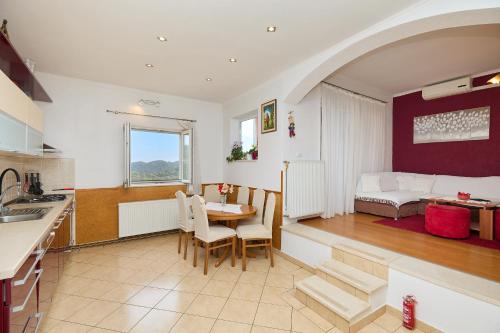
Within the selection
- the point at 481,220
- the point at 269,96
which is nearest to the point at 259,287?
the point at 269,96

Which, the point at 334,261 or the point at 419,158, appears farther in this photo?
the point at 419,158

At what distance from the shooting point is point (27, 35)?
237 cm

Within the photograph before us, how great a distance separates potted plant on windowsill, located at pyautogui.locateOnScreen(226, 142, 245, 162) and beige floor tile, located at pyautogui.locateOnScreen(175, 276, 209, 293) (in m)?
2.27

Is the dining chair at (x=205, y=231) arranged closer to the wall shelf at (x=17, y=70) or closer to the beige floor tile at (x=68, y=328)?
the beige floor tile at (x=68, y=328)

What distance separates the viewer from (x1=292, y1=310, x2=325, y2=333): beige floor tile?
1.87 meters

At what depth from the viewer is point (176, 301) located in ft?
7.38

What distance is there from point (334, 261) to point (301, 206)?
105 cm

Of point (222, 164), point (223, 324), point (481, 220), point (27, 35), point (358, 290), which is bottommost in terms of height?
point (223, 324)

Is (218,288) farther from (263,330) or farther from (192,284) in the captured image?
(263,330)

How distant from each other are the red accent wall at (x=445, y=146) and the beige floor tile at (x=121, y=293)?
5320 millimetres

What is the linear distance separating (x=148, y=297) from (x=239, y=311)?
94 cm

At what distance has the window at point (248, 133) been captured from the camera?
14.4ft

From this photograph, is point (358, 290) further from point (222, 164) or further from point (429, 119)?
point (429, 119)

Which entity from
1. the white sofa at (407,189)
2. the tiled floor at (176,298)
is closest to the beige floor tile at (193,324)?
the tiled floor at (176,298)
